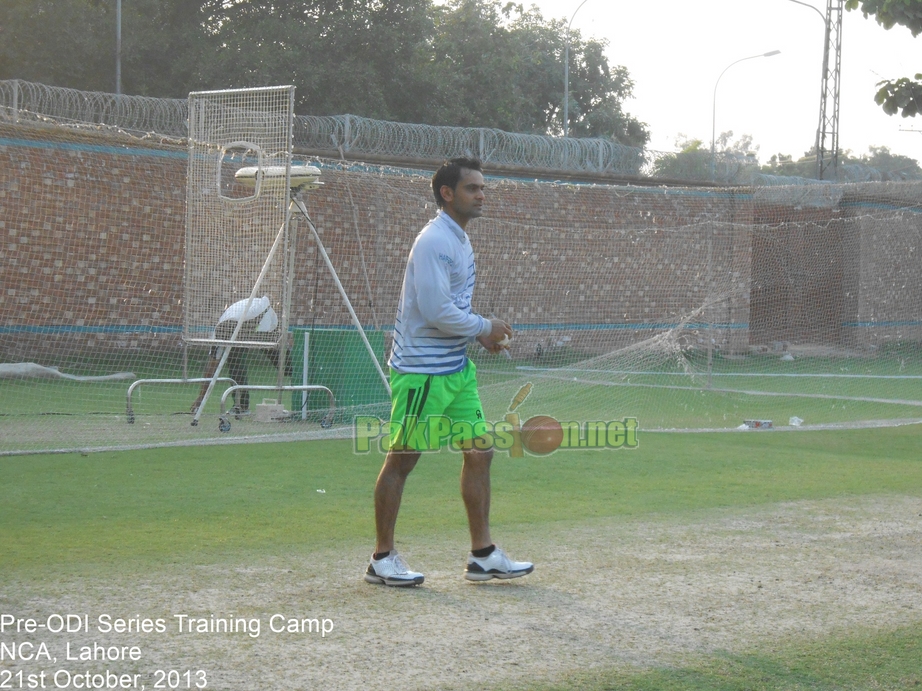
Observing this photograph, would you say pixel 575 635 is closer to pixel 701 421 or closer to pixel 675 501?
pixel 675 501

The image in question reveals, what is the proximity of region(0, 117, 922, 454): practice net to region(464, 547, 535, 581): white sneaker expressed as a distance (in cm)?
512

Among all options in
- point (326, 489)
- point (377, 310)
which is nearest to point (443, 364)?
point (326, 489)

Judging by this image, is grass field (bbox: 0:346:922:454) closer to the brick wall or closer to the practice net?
the practice net

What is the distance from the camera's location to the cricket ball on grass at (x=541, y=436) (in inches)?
311

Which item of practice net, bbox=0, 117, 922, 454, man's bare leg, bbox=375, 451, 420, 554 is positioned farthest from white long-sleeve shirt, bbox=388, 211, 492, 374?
practice net, bbox=0, 117, 922, 454

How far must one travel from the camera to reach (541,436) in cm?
800

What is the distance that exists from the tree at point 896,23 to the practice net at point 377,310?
4879 mm

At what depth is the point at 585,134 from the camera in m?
48.1

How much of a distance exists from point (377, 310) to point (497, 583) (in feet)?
31.5

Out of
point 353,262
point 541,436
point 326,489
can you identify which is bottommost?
point 326,489

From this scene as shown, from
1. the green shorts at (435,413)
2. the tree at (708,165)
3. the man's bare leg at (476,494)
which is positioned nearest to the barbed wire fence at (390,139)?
the tree at (708,165)

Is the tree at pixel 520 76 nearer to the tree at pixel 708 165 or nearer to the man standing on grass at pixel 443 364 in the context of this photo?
the tree at pixel 708 165

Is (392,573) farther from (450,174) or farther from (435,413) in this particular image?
(450,174)

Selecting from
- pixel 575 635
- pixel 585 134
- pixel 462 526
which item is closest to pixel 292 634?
pixel 575 635
